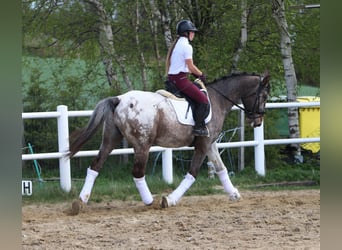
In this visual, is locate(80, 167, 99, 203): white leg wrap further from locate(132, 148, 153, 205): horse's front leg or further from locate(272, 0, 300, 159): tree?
locate(272, 0, 300, 159): tree

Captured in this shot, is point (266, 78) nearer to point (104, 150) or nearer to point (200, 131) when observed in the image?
point (200, 131)

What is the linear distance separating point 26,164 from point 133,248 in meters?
5.63

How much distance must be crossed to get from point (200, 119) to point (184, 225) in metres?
1.58

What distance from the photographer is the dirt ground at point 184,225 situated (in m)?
5.15

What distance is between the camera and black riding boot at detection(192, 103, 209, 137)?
7090 mm

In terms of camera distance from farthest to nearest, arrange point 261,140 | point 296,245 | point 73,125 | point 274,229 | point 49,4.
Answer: point 49,4, point 73,125, point 261,140, point 274,229, point 296,245

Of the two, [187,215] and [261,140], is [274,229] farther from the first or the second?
[261,140]

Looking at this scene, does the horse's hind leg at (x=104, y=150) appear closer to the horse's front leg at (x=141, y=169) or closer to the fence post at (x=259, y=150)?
the horse's front leg at (x=141, y=169)

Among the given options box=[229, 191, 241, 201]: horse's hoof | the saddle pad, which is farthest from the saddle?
box=[229, 191, 241, 201]: horse's hoof

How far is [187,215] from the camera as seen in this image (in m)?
6.67

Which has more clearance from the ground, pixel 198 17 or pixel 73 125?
pixel 198 17

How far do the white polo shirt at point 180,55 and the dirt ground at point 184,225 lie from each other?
1691 mm

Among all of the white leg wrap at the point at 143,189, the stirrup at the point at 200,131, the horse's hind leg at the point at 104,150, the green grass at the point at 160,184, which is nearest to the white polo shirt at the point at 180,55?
the stirrup at the point at 200,131

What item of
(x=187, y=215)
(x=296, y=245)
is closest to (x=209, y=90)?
(x=187, y=215)
